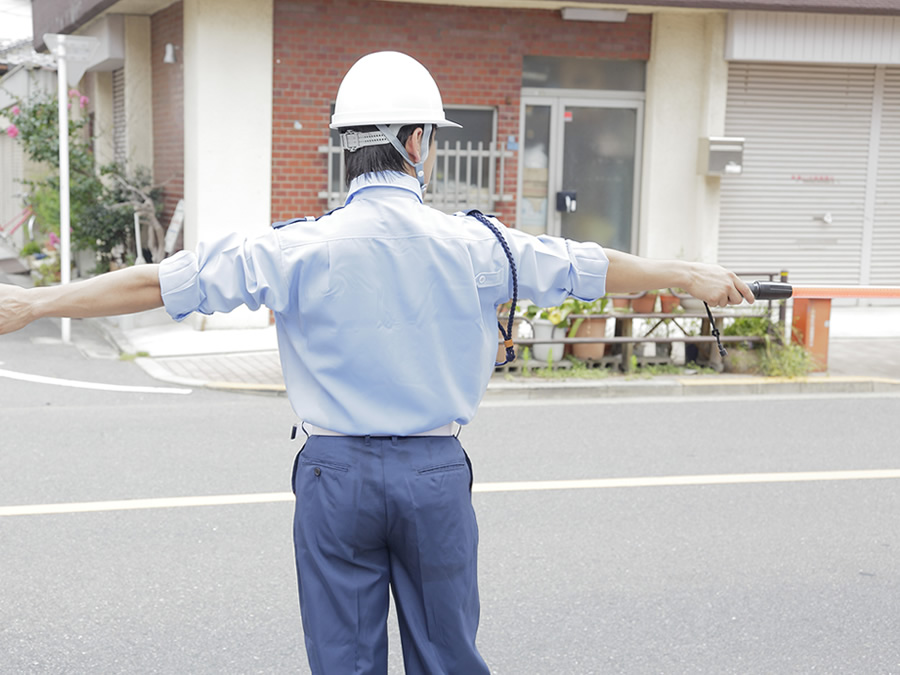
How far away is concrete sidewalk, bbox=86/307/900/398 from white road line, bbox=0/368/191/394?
0.88 ft

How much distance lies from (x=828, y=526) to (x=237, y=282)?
418 cm

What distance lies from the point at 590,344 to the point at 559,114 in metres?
4.72

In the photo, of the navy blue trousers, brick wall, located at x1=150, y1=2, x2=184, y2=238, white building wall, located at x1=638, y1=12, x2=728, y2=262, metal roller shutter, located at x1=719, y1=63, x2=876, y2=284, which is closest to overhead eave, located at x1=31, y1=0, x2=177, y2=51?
brick wall, located at x1=150, y1=2, x2=184, y2=238

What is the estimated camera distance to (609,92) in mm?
13992

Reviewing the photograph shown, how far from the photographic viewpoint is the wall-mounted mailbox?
13656 mm

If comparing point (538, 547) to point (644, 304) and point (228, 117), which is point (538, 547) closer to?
point (644, 304)

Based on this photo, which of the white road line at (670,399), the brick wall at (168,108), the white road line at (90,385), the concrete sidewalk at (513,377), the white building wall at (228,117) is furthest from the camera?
the brick wall at (168,108)

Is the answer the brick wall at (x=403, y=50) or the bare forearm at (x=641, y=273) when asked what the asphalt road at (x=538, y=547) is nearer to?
the bare forearm at (x=641, y=273)

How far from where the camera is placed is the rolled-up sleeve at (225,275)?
2480 mm

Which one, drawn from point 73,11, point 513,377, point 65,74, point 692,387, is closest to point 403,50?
point 65,74

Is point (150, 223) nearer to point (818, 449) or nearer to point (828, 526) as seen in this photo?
point (818, 449)

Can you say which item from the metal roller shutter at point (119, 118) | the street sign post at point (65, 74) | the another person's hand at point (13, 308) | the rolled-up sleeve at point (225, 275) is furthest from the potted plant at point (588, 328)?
the metal roller shutter at point (119, 118)

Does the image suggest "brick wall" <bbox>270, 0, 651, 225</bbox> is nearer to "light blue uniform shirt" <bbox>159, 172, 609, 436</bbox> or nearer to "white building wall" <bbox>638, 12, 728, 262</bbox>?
"white building wall" <bbox>638, 12, 728, 262</bbox>

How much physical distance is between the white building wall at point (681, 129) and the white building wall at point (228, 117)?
4692 mm
